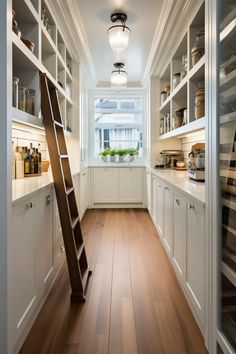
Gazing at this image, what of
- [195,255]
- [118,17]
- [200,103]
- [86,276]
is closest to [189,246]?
[195,255]

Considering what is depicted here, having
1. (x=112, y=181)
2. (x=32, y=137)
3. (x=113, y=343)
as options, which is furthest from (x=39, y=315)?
(x=112, y=181)

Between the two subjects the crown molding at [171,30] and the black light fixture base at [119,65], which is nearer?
the crown molding at [171,30]

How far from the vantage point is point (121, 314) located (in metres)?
1.88

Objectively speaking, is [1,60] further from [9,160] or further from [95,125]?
[95,125]

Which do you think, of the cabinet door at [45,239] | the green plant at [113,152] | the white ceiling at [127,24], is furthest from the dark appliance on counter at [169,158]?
the cabinet door at [45,239]

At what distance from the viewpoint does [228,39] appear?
132 centimetres

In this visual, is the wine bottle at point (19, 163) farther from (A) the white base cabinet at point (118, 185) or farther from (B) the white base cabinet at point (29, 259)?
(A) the white base cabinet at point (118, 185)

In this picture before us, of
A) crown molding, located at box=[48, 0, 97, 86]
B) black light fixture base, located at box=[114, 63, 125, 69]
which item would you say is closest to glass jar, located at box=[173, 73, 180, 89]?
crown molding, located at box=[48, 0, 97, 86]

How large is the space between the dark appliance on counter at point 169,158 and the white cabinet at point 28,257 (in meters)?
2.80

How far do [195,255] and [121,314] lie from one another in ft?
2.17

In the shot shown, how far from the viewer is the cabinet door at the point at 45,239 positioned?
1.87 metres

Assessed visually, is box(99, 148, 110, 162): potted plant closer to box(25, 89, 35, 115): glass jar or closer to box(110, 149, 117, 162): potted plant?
box(110, 149, 117, 162): potted plant

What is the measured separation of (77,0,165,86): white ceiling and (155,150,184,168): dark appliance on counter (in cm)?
157

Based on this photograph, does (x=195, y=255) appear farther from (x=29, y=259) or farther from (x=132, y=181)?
(x=132, y=181)
